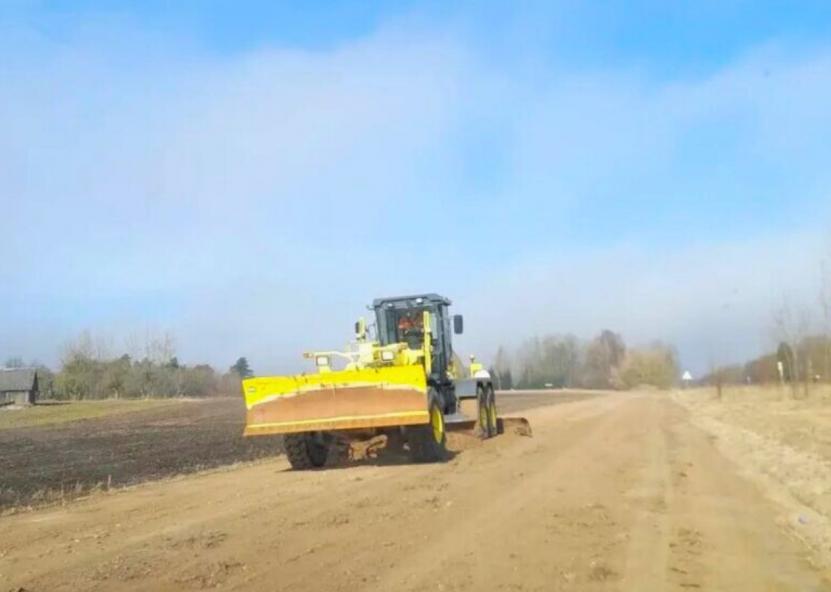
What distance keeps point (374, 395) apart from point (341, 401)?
0.68 metres

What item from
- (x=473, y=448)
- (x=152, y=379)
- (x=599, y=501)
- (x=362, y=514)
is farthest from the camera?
(x=152, y=379)

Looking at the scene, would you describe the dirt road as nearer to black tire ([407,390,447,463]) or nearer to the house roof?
black tire ([407,390,447,463])

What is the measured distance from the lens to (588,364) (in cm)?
15662

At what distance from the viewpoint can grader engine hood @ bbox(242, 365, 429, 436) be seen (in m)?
17.7

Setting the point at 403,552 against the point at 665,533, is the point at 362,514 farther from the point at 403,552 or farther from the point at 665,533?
the point at 665,533

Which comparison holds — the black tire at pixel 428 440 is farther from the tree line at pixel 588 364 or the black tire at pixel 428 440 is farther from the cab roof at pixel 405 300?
the tree line at pixel 588 364

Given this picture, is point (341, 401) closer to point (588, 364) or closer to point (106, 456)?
point (106, 456)

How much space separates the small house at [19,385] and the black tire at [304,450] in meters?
80.2

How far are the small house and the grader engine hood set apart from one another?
81048 mm

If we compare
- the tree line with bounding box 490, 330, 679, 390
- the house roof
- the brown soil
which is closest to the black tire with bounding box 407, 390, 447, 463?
the brown soil

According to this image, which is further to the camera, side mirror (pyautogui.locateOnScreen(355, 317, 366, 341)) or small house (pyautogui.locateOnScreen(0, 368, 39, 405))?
small house (pyautogui.locateOnScreen(0, 368, 39, 405))

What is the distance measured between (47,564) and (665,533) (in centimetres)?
644

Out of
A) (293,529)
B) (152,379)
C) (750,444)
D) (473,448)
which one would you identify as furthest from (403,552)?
(152,379)

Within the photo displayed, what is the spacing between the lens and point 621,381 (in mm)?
137250
